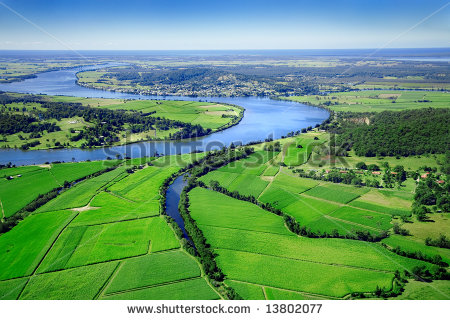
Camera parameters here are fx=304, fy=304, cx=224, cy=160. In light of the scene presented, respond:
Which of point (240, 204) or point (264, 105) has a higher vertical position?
point (264, 105)

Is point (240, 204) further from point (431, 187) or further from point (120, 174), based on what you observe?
point (431, 187)

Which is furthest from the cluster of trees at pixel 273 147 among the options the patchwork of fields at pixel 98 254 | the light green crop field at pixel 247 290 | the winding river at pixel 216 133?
the light green crop field at pixel 247 290

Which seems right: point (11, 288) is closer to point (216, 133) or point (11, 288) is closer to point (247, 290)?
point (247, 290)

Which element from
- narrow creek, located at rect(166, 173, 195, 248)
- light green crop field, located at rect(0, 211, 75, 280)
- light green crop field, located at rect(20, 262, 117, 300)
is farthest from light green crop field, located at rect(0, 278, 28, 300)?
narrow creek, located at rect(166, 173, 195, 248)

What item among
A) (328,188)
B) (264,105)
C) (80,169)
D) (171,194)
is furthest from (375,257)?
(264,105)

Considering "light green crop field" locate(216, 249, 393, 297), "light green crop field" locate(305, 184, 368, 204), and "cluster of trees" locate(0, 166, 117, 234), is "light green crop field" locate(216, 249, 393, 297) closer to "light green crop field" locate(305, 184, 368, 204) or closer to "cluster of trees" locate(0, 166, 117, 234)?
"light green crop field" locate(305, 184, 368, 204)

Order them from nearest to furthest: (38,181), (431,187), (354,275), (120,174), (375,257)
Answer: (354,275)
(375,257)
(431,187)
(38,181)
(120,174)
